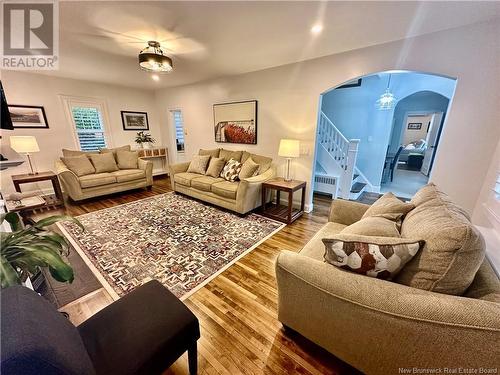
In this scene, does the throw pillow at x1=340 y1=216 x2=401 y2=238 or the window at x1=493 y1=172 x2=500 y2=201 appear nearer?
the throw pillow at x1=340 y1=216 x2=401 y2=238

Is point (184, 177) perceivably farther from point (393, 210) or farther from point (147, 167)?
point (393, 210)

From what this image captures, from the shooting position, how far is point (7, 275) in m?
0.74

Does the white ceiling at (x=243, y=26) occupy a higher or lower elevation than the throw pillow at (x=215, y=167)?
higher

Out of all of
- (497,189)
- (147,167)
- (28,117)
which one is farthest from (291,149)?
(28,117)

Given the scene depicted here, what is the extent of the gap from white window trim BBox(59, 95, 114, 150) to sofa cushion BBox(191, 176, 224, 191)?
2993 millimetres

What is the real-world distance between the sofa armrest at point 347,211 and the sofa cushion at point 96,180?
4.09 metres

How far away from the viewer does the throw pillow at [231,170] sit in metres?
3.63

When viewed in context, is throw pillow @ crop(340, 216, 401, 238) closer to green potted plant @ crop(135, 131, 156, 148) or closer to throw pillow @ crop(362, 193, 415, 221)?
throw pillow @ crop(362, 193, 415, 221)

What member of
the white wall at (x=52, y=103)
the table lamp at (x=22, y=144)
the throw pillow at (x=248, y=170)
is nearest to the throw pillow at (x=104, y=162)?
the table lamp at (x=22, y=144)

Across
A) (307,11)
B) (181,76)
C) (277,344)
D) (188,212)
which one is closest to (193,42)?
(307,11)

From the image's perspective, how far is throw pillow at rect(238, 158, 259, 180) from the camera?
11.4 feet

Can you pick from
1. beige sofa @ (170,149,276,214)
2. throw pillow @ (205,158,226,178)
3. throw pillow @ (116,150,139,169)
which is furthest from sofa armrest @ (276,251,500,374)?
throw pillow @ (116,150,139,169)

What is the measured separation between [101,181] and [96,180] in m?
0.08

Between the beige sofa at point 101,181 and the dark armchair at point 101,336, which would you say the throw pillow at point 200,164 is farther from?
the dark armchair at point 101,336
